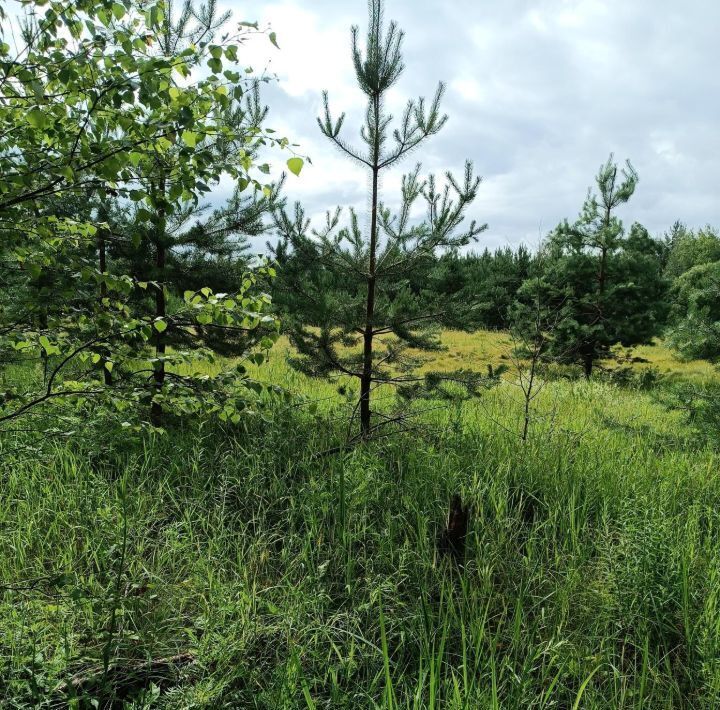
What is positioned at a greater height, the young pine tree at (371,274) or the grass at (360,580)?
the young pine tree at (371,274)

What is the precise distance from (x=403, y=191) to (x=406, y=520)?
11.1ft

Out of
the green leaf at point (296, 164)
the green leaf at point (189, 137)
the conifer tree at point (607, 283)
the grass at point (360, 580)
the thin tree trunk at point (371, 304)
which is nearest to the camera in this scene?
the green leaf at point (189, 137)

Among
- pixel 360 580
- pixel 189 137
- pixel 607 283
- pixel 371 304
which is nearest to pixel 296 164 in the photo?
pixel 189 137

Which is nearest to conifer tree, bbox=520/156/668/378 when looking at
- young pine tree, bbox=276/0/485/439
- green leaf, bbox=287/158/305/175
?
young pine tree, bbox=276/0/485/439

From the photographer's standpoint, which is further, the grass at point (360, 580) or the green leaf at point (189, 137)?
the grass at point (360, 580)

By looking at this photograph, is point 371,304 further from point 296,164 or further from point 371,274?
point 296,164

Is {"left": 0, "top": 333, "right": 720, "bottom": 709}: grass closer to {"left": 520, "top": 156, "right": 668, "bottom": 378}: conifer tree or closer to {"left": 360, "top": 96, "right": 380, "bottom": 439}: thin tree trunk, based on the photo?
{"left": 360, "top": 96, "right": 380, "bottom": 439}: thin tree trunk

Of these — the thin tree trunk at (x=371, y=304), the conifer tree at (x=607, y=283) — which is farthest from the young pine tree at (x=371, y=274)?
the conifer tree at (x=607, y=283)

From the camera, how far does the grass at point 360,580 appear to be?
2.47 meters

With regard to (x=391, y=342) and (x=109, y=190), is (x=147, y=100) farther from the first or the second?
(x=391, y=342)

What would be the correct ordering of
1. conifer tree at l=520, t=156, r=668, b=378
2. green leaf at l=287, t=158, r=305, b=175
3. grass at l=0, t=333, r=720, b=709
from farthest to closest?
conifer tree at l=520, t=156, r=668, b=378
grass at l=0, t=333, r=720, b=709
green leaf at l=287, t=158, r=305, b=175

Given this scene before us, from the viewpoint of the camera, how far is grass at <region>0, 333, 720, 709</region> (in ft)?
8.11

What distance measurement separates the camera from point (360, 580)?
3.26 metres

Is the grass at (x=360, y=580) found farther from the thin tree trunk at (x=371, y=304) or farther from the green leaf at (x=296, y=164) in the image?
the green leaf at (x=296, y=164)
